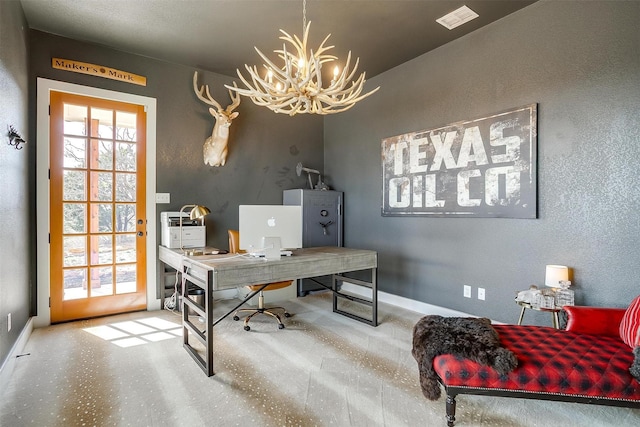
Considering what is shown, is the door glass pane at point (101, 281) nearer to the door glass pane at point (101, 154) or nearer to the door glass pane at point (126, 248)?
the door glass pane at point (126, 248)

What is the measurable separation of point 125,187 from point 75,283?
1.09 meters

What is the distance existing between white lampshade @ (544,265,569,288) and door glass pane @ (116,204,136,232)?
13.0ft

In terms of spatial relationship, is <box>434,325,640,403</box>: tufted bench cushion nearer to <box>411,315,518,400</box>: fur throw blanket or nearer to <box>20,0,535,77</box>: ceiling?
<box>411,315,518,400</box>: fur throw blanket

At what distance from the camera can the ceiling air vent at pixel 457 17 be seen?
9.17 ft

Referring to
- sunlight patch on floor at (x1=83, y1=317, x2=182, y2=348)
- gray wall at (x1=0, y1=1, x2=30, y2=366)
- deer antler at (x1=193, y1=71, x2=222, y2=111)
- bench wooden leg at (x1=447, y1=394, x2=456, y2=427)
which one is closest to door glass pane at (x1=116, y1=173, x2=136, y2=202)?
gray wall at (x1=0, y1=1, x2=30, y2=366)

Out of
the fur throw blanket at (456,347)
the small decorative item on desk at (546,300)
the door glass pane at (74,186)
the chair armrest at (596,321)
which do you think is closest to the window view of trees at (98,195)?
the door glass pane at (74,186)

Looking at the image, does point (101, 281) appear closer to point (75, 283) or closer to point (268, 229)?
point (75, 283)

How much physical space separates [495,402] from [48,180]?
411cm

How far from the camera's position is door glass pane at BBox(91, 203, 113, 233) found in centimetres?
337

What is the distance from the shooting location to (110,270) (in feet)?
11.4

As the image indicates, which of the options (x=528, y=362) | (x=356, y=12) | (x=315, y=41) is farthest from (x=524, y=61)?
(x=528, y=362)

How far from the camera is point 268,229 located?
2.69 metres

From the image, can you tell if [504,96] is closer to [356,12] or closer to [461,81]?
[461,81]

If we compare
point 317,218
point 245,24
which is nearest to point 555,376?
point 317,218
